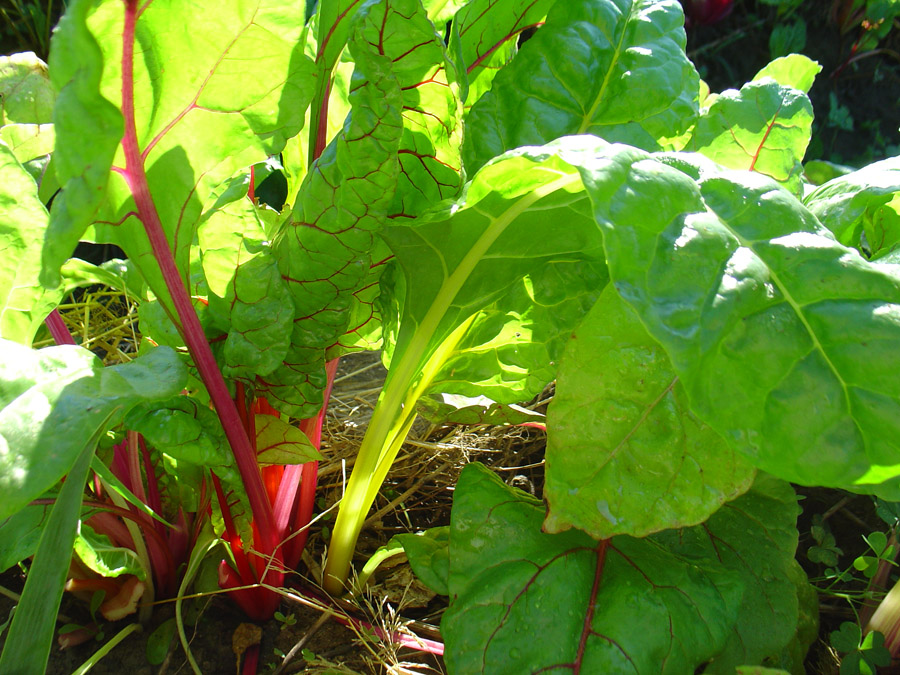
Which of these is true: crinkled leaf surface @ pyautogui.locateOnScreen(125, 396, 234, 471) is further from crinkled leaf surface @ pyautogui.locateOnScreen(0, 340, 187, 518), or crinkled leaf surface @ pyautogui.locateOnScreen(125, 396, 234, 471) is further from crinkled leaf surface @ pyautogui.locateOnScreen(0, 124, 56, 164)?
crinkled leaf surface @ pyautogui.locateOnScreen(0, 124, 56, 164)

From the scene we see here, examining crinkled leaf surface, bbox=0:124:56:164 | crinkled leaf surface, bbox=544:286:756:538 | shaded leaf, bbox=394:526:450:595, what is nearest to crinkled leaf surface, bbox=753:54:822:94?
crinkled leaf surface, bbox=544:286:756:538

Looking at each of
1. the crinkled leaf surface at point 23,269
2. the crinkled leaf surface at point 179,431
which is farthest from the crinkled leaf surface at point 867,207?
the crinkled leaf surface at point 23,269

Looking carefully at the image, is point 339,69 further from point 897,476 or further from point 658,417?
point 897,476

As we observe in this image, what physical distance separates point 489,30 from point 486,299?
0.34 metres

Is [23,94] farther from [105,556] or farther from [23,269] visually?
[105,556]

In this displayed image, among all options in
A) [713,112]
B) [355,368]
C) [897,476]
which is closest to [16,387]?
[897,476]

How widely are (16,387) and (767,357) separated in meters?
0.57

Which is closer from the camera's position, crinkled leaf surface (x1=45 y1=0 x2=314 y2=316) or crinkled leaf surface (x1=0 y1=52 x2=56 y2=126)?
crinkled leaf surface (x1=45 y1=0 x2=314 y2=316)

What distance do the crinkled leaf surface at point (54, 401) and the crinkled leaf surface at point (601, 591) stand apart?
356 mm

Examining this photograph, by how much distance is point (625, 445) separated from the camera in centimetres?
65

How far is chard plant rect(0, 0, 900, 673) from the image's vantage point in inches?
19.7

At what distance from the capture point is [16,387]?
54 cm

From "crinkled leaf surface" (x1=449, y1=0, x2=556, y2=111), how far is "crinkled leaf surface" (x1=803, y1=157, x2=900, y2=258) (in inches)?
16.0

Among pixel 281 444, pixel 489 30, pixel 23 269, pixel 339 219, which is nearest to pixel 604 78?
pixel 489 30
